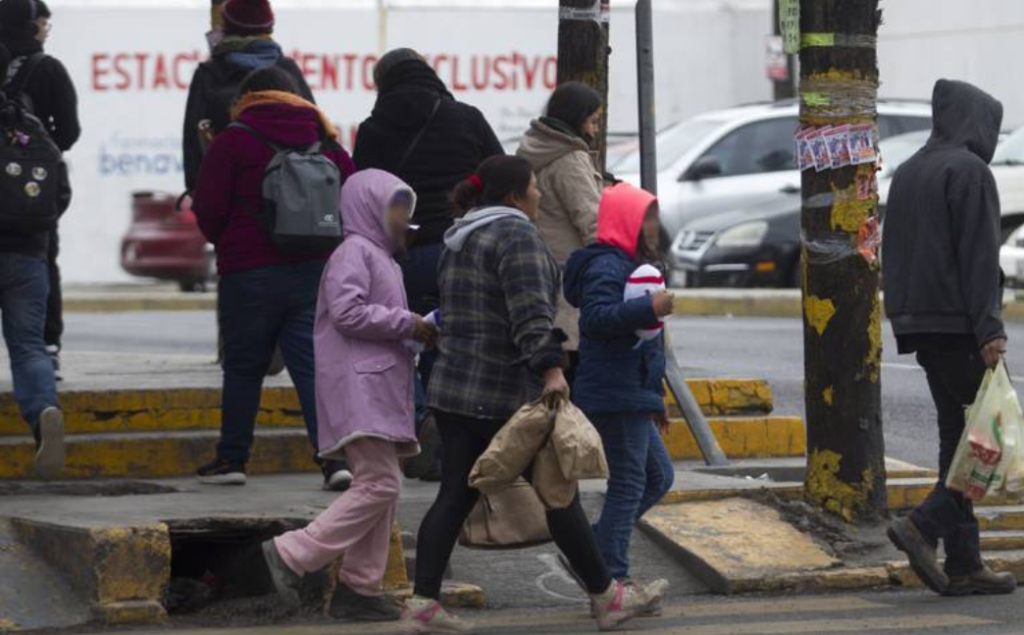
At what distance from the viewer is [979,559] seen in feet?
26.7

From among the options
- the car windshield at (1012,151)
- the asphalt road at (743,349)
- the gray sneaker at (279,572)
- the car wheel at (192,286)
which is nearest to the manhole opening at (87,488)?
the gray sneaker at (279,572)

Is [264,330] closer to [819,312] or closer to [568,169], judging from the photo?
[568,169]

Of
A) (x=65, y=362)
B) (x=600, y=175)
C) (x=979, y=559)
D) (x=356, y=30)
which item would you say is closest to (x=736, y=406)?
(x=600, y=175)

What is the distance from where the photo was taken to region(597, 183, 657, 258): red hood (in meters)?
7.58

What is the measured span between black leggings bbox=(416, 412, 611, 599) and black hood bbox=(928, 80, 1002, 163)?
1.95 meters

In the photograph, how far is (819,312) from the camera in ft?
29.1

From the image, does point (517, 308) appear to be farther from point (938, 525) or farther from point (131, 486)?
point (131, 486)

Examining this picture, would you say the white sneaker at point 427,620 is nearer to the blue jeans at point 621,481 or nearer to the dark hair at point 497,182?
the blue jeans at point 621,481

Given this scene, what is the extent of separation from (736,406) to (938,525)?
2567 mm

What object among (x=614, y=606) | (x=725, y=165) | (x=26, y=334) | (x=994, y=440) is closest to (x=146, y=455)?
(x=26, y=334)

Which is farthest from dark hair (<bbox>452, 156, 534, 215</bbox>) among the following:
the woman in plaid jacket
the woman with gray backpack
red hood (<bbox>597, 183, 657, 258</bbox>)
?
the woman with gray backpack

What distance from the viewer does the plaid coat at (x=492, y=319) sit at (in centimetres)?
722

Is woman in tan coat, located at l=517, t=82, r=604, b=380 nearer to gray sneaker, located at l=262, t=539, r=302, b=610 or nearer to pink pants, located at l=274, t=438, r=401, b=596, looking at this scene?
pink pants, located at l=274, t=438, r=401, b=596

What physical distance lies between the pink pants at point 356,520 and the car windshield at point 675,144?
1425 cm
